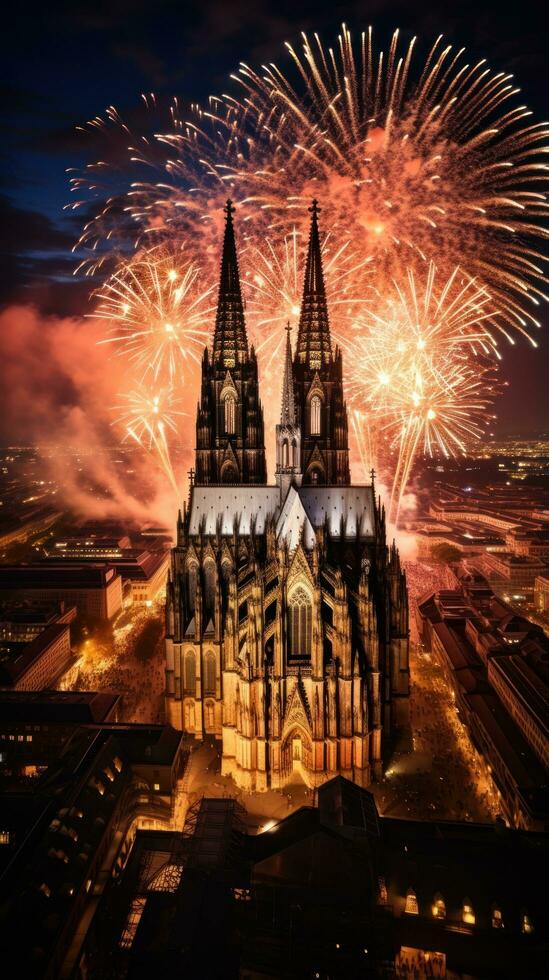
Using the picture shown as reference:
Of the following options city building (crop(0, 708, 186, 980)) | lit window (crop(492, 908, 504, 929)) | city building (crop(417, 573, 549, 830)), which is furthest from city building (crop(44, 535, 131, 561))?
lit window (crop(492, 908, 504, 929))

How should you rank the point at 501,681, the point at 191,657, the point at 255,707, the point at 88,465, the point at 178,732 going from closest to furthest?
the point at 255,707, the point at 178,732, the point at 191,657, the point at 501,681, the point at 88,465

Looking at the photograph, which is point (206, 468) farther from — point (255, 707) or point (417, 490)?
point (417, 490)

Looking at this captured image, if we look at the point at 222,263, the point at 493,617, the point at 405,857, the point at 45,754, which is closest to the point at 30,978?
the point at 405,857

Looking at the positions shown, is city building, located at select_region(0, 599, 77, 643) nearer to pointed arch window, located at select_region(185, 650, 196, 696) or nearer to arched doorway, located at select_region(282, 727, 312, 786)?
pointed arch window, located at select_region(185, 650, 196, 696)

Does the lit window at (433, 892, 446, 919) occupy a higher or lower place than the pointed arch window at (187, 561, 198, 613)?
lower

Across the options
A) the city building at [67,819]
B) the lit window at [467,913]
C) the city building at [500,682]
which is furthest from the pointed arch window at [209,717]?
the lit window at [467,913]
